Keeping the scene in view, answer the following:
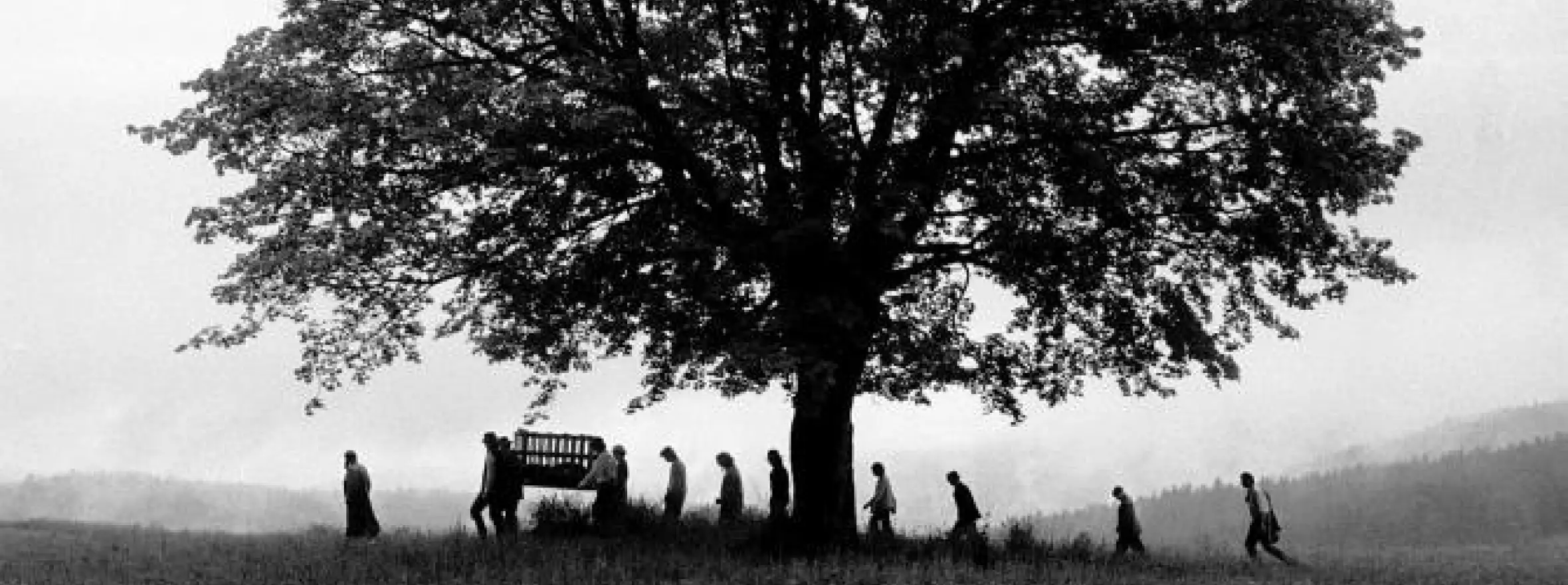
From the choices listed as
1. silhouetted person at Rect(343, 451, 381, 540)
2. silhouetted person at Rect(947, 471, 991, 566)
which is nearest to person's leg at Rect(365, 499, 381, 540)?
silhouetted person at Rect(343, 451, 381, 540)

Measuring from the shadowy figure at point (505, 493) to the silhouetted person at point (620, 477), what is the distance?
174cm

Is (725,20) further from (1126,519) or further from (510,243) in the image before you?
(1126,519)

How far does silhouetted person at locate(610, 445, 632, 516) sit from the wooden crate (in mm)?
1565

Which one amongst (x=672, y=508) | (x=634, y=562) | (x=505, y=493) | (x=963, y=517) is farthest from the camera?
(x=672, y=508)

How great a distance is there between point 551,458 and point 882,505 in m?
6.73

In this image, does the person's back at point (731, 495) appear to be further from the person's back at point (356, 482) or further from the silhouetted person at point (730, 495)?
the person's back at point (356, 482)

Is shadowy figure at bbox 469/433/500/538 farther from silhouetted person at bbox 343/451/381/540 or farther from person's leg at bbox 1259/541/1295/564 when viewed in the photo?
person's leg at bbox 1259/541/1295/564

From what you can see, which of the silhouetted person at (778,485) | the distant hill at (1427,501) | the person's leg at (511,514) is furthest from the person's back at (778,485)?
the distant hill at (1427,501)

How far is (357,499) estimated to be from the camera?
2289 centimetres

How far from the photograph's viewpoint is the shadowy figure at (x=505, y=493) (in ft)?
70.5

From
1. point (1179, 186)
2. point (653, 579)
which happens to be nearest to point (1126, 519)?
point (1179, 186)

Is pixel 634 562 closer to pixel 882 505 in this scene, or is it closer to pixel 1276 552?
pixel 882 505

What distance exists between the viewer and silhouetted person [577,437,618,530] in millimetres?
22109

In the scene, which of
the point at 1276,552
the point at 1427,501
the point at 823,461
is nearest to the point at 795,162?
the point at 823,461
